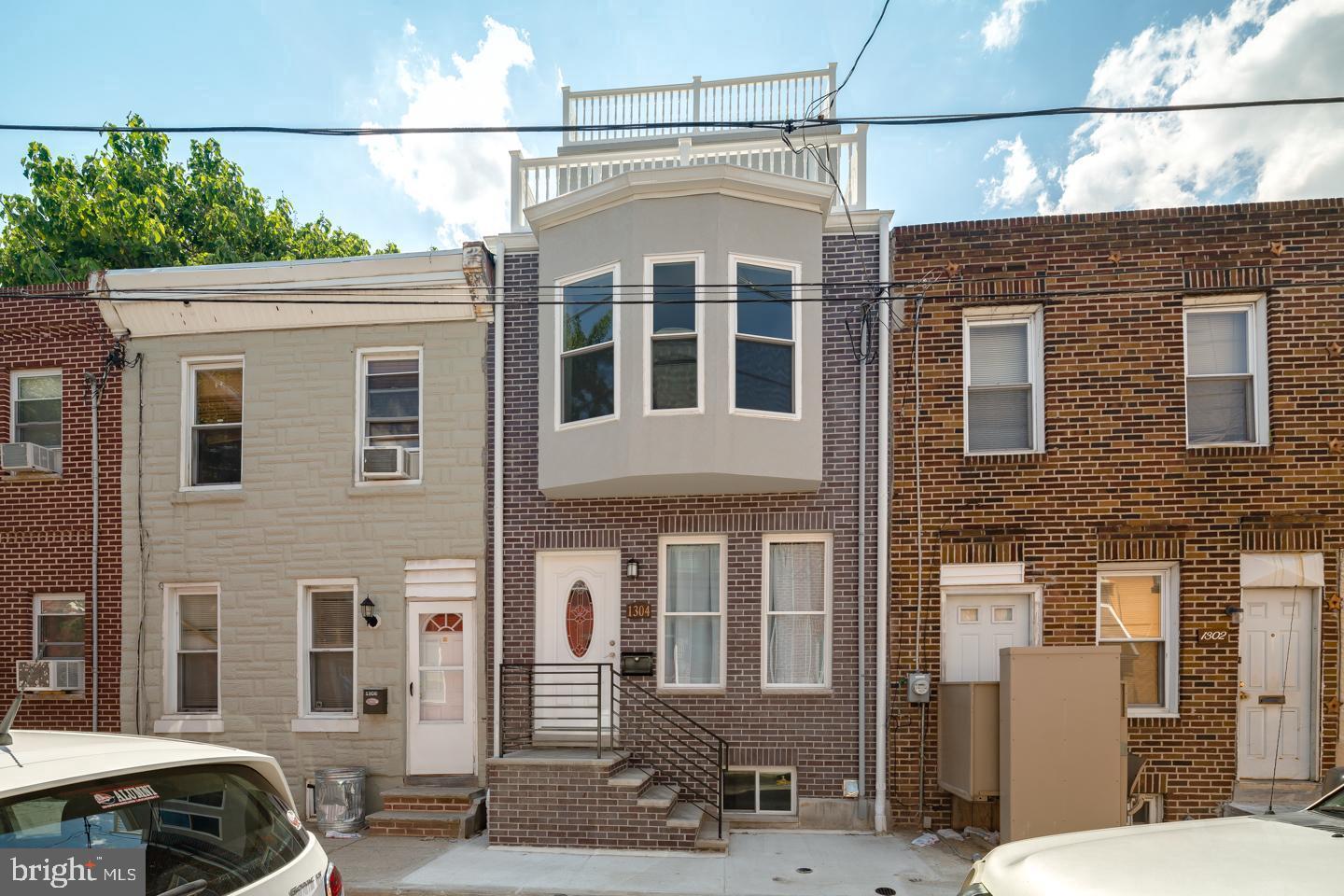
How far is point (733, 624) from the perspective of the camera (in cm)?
933

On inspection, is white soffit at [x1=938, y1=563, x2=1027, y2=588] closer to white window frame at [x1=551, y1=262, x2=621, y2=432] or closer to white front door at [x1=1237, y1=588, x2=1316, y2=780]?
white front door at [x1=1237, y1=588, x2=1316, y2=780]

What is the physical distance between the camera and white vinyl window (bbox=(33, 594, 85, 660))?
34.4 feet

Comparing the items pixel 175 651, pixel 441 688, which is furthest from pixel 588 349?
pixel 175 651

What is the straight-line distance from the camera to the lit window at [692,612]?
31.1 ft

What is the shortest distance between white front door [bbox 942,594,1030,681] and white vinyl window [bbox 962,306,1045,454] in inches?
63.0

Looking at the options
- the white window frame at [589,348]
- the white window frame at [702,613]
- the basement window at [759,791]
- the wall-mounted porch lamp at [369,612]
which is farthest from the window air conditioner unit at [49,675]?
the basement window at [759,791]

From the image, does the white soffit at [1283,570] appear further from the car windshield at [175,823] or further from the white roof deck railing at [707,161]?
the car windshield at [175,823]

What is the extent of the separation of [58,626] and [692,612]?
25.4ft

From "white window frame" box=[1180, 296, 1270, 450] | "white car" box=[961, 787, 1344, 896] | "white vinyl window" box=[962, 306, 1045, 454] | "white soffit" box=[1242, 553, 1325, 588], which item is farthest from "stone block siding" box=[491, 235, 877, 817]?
"white car" box=[961, 787, 1344, 896]

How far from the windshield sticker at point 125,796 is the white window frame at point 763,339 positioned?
21.6 feet

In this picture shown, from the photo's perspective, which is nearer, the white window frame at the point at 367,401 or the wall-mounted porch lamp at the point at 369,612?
the wall-mounted porch lamp at the point at 369,612

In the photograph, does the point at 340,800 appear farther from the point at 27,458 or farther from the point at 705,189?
the point at 705,189

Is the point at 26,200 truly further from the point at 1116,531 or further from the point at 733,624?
the point at 1116,531

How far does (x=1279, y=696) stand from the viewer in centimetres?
880
